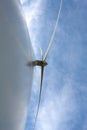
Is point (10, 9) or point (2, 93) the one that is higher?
point (10, 9)

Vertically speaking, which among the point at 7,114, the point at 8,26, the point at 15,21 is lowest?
the point at 7,114

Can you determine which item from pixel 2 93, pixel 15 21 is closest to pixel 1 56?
pixel 2 93

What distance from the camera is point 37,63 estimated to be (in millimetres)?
23359

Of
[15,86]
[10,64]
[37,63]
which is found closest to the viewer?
[10,64]

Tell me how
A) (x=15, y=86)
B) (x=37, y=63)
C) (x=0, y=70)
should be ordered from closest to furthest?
(x=0, y=70) < (x=15, y=86) < (x=37, y=63)

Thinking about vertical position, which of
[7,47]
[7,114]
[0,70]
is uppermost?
[7,47]

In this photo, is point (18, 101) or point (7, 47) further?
point (18, 101)

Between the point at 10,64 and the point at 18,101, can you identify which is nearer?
the point at 10,64

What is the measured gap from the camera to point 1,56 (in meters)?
12.6

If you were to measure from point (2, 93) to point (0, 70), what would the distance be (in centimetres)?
122

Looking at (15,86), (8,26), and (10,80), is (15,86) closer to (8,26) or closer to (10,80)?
(10,80)

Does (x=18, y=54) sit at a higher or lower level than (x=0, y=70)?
higher

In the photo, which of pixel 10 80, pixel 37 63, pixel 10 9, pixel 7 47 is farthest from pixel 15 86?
pixel 37 63

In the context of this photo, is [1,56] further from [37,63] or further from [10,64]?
[37,63]
